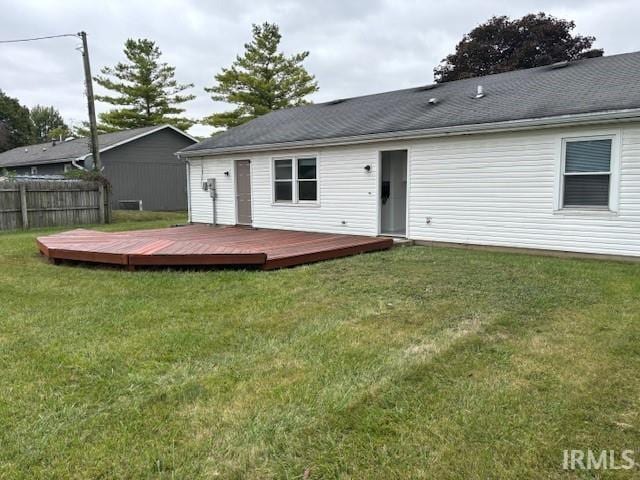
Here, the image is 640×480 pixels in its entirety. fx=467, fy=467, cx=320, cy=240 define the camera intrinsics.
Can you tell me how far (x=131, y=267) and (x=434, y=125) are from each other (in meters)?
5.58

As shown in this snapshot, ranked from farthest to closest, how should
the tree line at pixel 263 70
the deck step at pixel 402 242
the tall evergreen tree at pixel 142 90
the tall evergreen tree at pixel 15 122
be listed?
the tall evergreen tree at pixel 15 122 < the tall evergreen tree at pixel 142 90 < the tree line at pixel 263 70 < the deck step at pixel 402 242

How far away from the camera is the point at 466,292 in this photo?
5.05 meters

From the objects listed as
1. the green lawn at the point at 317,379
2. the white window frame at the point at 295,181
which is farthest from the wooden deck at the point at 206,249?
the white window frame at the point at 295,181

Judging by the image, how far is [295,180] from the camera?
1063 cm

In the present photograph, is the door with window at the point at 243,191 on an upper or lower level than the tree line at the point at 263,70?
lower

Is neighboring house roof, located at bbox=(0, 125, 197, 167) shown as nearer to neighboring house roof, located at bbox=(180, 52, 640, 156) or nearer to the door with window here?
neighboring house roof, located at bbox=(180, 52, 640, 156)

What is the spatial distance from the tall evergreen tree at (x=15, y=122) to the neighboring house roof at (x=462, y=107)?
40.0 metres

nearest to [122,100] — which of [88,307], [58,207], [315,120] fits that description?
[58,207]

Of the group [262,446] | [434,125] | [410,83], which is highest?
[410,83]

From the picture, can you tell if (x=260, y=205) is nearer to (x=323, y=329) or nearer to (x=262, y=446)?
(x=323, y=329)

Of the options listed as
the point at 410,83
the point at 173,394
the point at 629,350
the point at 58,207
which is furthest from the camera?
the point at 410,83

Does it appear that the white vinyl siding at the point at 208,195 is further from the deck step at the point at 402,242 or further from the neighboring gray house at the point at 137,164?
the neighboring gray house at the point at 137,164

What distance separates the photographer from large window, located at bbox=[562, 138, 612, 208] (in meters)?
6.84

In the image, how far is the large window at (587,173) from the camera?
684 centimetres
